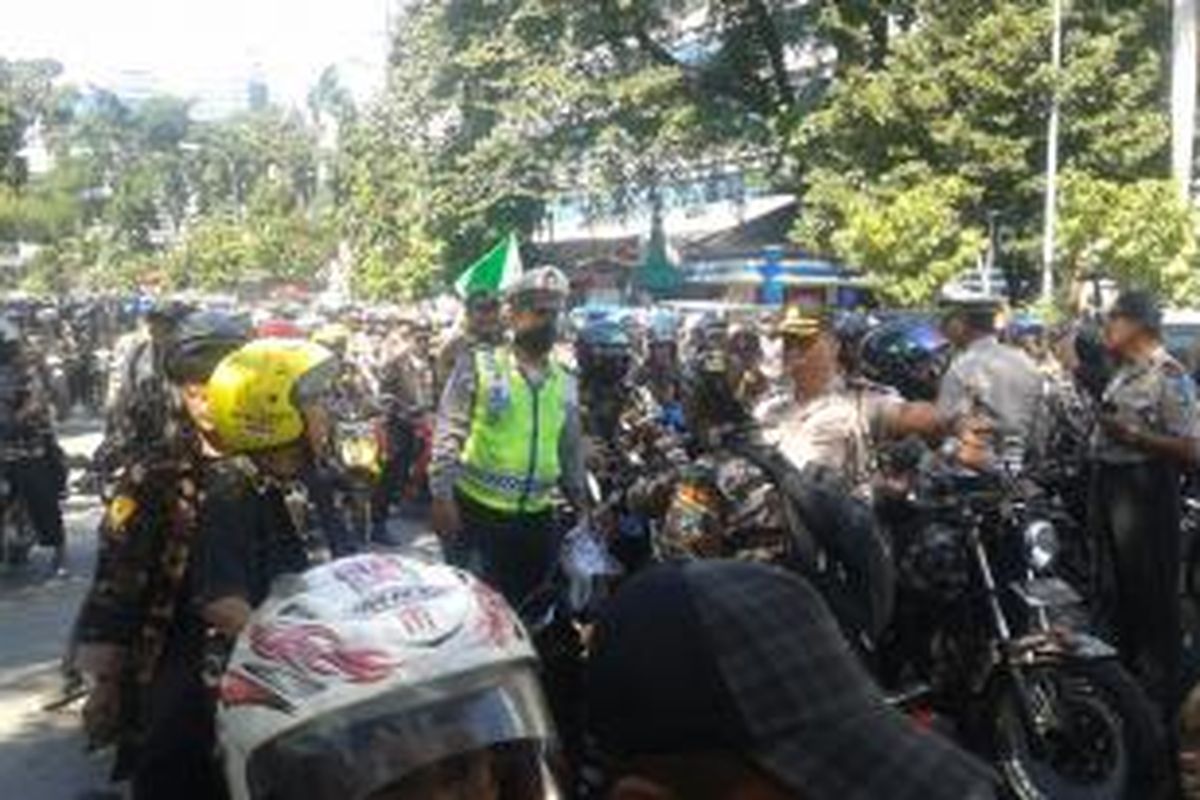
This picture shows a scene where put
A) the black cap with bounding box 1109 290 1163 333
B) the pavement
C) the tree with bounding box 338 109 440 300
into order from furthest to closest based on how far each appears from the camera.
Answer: the tree with bounding box 338 109 440 300 → the black cap with bounding box 1109 290 1163 333 → the pavement

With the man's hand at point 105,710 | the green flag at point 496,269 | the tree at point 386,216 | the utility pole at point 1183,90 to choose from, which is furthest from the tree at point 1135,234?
the man's hand at point 105,710

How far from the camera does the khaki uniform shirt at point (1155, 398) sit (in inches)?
312

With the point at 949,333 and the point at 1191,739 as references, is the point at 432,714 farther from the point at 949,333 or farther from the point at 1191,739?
the point at 949,333

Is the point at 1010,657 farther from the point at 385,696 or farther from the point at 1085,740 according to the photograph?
the point at 385,696

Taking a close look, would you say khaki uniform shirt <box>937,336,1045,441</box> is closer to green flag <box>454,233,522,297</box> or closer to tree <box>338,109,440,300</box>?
green flag <box>454,233,522,297</box>

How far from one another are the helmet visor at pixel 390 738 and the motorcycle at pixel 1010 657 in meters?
4.22

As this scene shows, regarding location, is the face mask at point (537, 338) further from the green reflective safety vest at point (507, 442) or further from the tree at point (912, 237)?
the tree at point (912, 237)

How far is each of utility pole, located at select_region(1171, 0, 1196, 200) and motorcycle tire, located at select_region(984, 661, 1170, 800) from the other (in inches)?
966

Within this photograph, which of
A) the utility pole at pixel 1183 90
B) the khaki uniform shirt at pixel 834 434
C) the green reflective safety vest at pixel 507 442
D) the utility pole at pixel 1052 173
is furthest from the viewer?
the utility pole at pixel 1183 90

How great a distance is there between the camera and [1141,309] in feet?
25.9

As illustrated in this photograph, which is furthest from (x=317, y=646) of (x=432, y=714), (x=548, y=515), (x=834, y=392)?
(x=548, y=515)

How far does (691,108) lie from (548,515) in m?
29.2

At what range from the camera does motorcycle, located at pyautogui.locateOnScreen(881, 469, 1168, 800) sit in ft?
20.7

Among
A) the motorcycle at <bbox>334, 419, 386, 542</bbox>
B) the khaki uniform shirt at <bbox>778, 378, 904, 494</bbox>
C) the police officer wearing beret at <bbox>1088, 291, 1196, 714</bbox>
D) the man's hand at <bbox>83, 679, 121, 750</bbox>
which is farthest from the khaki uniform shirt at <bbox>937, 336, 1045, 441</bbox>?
the man's hand at <bbox>83, 679, 121, 750</bbox>
